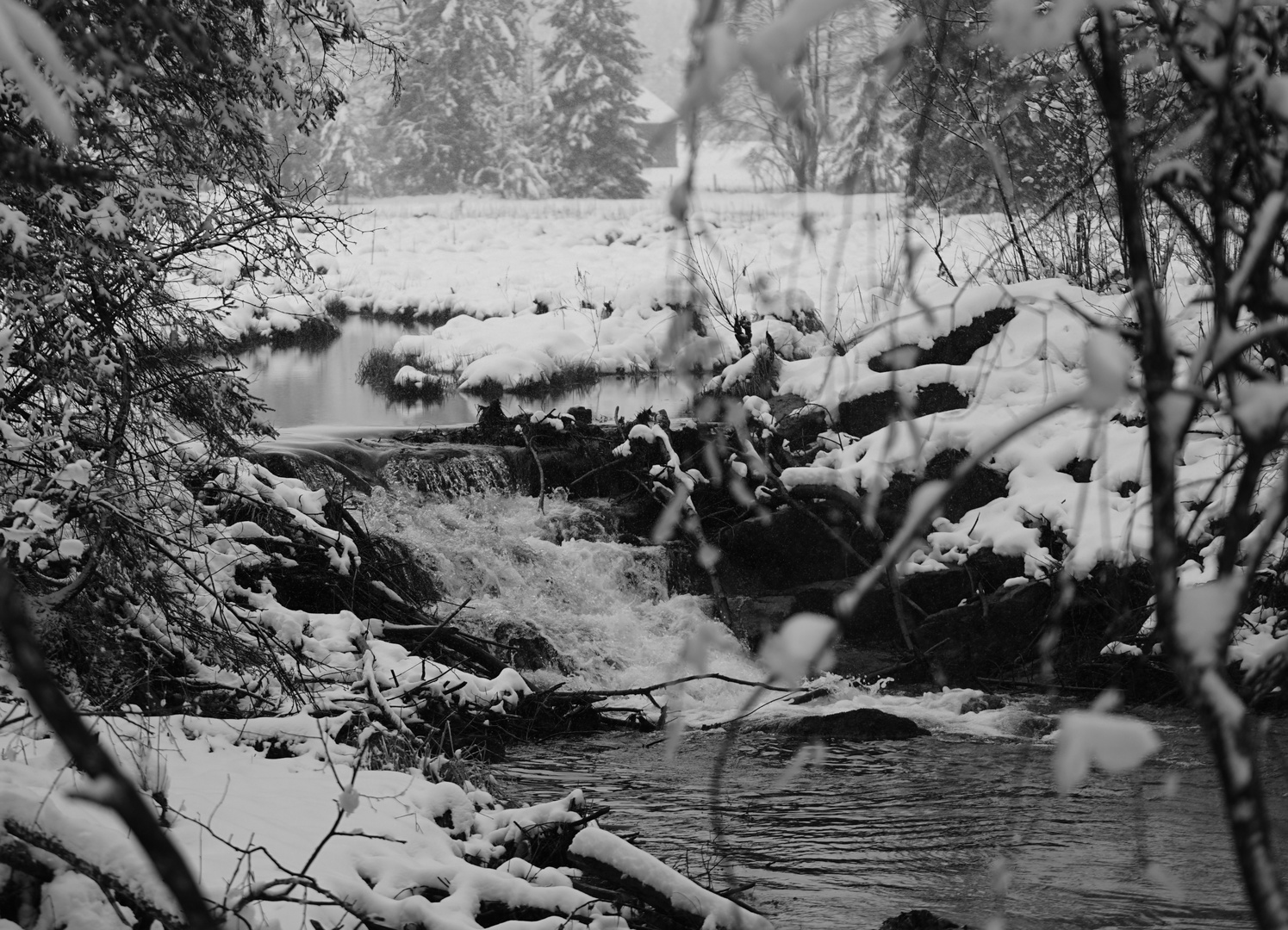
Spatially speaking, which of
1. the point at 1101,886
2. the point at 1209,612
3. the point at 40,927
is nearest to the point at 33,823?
A: the point at 40,927

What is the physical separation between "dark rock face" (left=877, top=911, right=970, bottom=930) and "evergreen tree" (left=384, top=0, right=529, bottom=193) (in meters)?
41.6

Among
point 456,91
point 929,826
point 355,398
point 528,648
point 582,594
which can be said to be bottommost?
point 929,826

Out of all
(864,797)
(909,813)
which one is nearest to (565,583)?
(864,797)

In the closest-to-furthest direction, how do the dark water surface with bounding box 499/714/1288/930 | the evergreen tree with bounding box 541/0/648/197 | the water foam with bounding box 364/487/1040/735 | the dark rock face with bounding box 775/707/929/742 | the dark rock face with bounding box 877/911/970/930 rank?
the dark rock face with bounding box 877/911/970/930
the dark water surface with bounding box 499/714/1288/930
the dark rock face with bounding box 775/707/929/742
the water foam with bounding box 364/487/1040/735
the evergreen tree with bounding box 541/0/648/197

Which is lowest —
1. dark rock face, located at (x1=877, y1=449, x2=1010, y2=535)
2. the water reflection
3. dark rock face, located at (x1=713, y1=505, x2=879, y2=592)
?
dark rock face, located at (x1=713, y1=505, x2=879, y2=592)

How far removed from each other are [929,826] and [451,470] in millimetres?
6610

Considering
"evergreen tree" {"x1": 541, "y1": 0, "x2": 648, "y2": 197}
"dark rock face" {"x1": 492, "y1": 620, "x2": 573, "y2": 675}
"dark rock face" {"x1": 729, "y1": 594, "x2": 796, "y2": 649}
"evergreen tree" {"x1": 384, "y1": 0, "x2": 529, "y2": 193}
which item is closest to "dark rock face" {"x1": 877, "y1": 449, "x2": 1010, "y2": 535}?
"dark rock face" {"x1": 729, "y1": 594, "x2": 796, "y2": 649}

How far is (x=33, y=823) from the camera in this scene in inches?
99.0

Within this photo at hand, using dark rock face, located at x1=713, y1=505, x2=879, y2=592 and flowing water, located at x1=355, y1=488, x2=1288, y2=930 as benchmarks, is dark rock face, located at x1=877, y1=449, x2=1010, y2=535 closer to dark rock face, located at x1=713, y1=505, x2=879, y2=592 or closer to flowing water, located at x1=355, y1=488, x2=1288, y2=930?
dark rock face, located at x1=713, y1=505, x2=879, y2=592

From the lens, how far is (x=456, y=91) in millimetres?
42469

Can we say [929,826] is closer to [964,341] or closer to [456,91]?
[964,341]

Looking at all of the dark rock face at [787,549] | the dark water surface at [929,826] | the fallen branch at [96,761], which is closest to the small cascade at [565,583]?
the dark rock face at [787,549]

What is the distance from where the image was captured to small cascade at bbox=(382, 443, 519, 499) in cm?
→ 1053

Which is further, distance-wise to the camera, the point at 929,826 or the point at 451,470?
the point at 451,470
